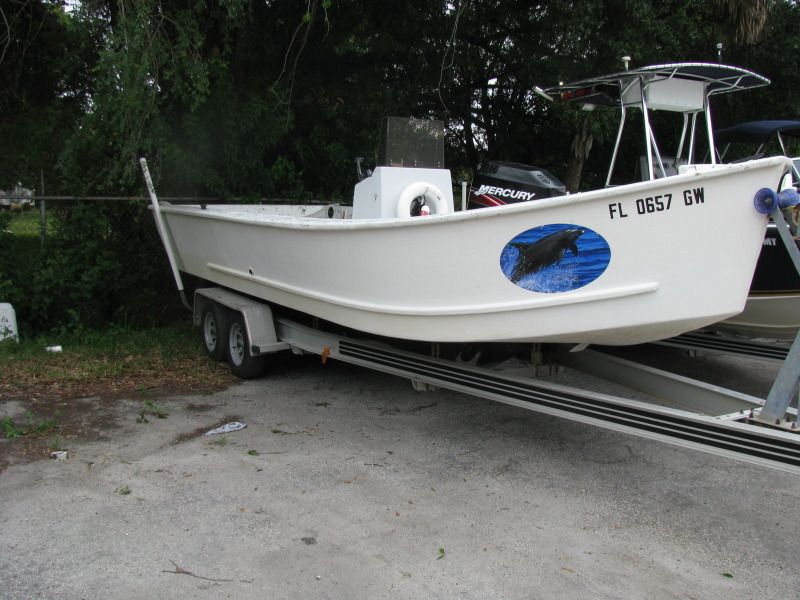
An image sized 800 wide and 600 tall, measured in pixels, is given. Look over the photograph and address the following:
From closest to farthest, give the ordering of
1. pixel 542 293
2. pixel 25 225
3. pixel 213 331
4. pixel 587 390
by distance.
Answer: pixel 542 293, pixel 587 390, pixel 213 331, pixel 25 225

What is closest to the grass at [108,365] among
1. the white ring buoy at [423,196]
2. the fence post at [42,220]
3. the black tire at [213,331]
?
the black tire at [213,331]

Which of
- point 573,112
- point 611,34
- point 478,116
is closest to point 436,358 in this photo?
point 573,112

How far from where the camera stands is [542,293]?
161 inches

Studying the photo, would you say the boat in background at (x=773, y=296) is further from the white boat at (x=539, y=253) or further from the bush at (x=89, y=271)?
the bush at (x=89, y=271)

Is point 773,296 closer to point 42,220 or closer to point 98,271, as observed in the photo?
point 98,271

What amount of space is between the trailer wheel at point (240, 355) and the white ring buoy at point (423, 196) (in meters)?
1.97

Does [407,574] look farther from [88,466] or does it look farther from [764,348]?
[764,348]

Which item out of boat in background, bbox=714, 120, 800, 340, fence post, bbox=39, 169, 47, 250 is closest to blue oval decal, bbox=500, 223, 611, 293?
boat in background, bbox=714, 120, 800, 340

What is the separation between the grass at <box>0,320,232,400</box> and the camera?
6391 millimetres

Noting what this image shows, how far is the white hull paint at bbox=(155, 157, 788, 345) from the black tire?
1.73 m

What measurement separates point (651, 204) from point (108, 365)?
5.45 meters

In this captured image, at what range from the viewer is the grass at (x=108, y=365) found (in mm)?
6391

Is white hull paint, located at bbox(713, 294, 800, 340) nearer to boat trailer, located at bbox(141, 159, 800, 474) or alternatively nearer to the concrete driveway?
boat trailer, located at bbox(141, 159, 800, 474)

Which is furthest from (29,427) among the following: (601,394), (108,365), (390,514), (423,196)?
(601,394)
